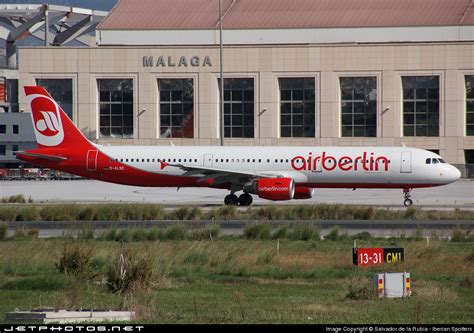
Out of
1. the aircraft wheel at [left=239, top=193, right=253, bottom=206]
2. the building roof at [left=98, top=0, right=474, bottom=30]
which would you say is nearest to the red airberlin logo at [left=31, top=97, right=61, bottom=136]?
the aircraft wheel at [left=239, top=193, right=253, bottom=206]

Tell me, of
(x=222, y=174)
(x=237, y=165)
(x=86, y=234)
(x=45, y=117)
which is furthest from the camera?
(x=45, y=117)

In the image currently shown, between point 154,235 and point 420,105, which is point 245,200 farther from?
point 420,105

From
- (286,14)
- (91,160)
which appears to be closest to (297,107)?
(286,14)

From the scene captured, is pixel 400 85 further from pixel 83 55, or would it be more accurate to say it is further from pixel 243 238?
pixel 243 238

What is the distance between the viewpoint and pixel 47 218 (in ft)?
148

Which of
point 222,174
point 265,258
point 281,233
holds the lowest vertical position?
point 265,258

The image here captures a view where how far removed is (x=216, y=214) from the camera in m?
45.8

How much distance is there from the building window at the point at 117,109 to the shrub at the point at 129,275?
207 ft

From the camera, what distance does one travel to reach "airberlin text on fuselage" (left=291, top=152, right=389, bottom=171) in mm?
53562

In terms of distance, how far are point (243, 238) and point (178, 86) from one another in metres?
51.2

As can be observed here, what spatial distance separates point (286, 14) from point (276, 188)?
4123 cm

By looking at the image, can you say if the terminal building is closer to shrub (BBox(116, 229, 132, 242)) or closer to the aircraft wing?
the aircraft wing

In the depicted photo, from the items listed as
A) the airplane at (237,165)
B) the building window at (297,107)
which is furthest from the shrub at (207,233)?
the building window at (297,107)

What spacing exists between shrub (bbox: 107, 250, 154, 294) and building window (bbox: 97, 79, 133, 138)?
63.0 metres
